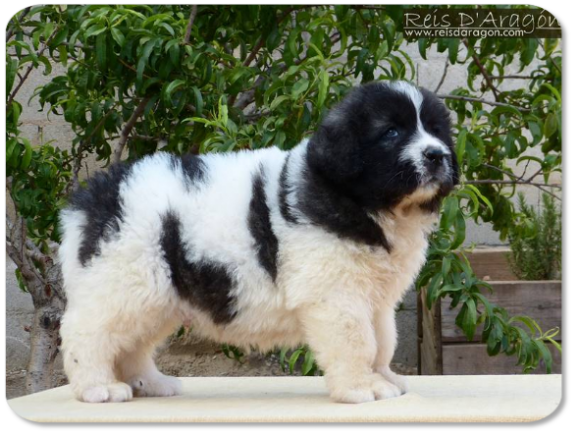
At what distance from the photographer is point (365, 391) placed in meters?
3.26

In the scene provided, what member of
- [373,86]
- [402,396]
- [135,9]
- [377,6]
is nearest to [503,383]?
[402,396]

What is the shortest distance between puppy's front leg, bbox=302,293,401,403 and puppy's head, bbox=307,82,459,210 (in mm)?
392

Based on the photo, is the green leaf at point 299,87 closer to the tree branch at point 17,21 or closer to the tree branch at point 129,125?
the tree branch at point 129,125

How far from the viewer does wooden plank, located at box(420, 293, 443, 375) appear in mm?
4414

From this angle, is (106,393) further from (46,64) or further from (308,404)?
(46,64)

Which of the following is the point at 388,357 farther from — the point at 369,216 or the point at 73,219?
the point at 73,219

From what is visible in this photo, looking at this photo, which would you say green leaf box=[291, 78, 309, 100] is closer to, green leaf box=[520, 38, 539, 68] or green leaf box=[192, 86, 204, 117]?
green leaf box=[192, 86, 204, 117]

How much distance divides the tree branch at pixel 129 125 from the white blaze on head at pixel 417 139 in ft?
5.00

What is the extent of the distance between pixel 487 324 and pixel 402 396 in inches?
37.7

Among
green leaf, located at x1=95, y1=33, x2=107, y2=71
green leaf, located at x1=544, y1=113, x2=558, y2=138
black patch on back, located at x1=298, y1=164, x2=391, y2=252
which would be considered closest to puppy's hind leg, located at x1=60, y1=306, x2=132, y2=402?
black patch on back, located at x1=298, y1=164, x2=391, y2=252

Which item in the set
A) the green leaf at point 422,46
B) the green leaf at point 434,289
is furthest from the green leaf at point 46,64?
the green leaf at point 434,289

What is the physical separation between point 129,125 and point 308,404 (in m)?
1.78

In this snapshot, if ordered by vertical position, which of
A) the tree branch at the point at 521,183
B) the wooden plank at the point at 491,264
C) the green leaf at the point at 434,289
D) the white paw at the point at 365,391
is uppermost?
the tree branch at the point at 521,183

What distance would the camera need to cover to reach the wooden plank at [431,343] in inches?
174
